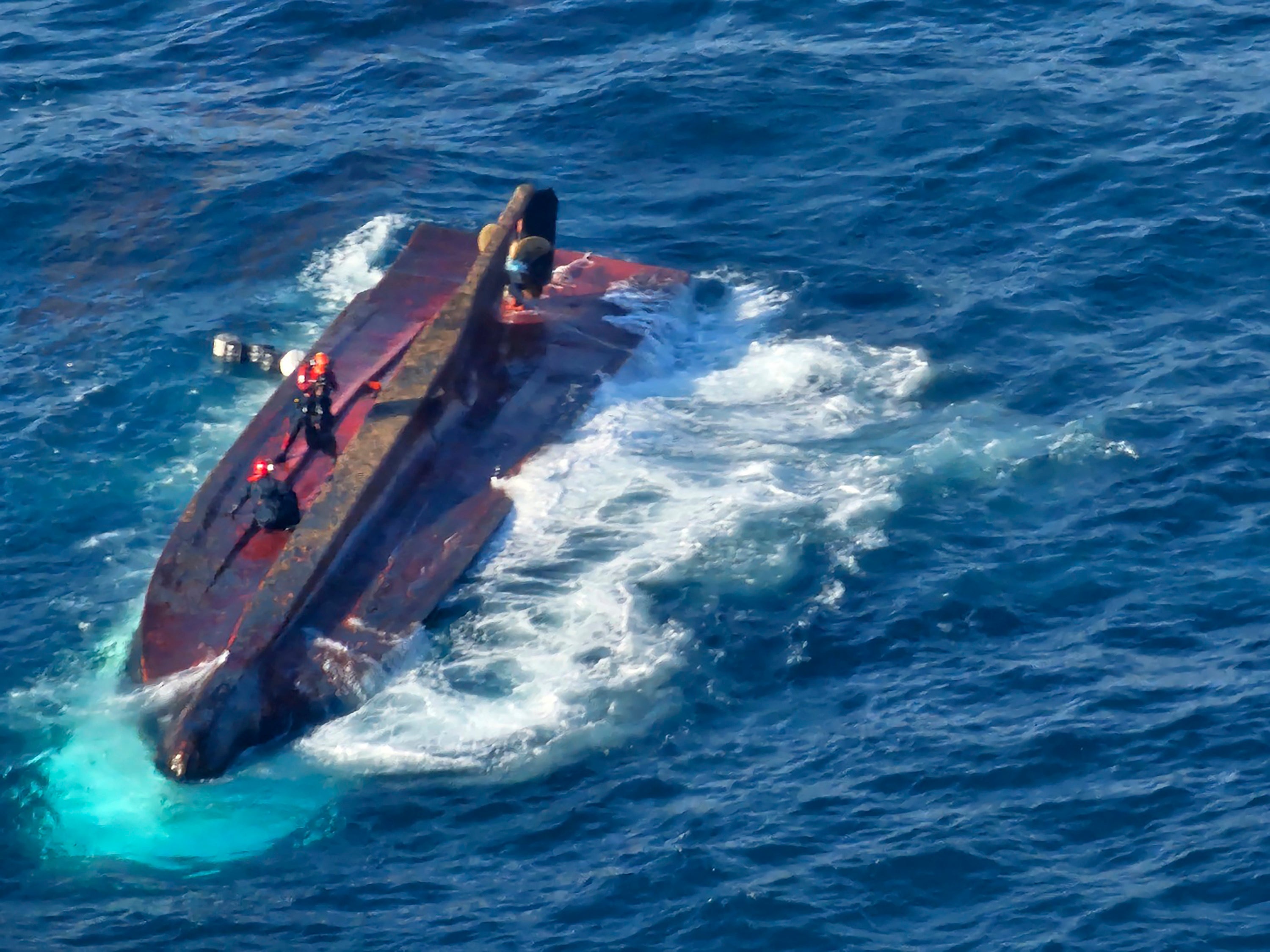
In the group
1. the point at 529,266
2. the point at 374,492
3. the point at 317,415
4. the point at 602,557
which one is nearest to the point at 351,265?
the point at 529,266

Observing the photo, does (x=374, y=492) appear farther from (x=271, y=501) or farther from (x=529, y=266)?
(x=529, y=266)

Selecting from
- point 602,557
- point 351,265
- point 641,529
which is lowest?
point 602,557

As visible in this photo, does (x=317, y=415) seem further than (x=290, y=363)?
No

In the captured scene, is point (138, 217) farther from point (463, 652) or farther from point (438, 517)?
point (463, 652)

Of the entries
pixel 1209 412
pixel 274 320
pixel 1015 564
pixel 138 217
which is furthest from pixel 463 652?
pixel 138 217

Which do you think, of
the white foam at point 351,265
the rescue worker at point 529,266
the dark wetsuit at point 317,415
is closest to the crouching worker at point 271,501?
the dark wetsuit at point 317,415

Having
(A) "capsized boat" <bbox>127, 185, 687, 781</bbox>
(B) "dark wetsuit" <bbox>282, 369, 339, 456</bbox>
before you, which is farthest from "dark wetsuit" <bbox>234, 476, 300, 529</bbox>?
(B) "dark wetsuit" <bbox>282, 369, 339, 456</bbox>
